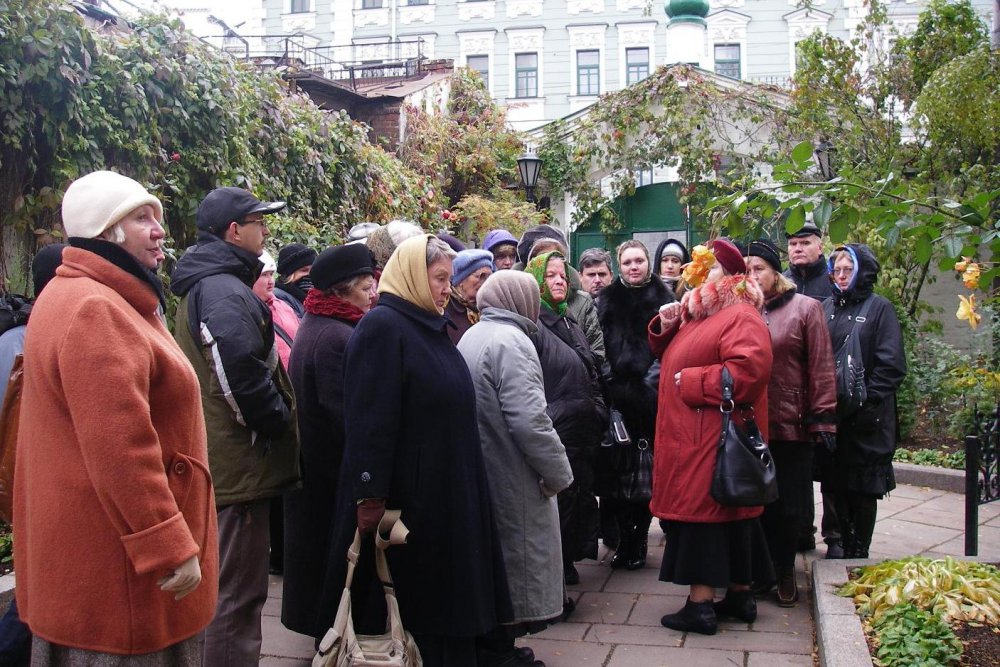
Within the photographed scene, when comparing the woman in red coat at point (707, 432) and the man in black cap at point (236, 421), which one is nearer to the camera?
the man in black cap at point (236, 421)

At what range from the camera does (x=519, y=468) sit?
4.39 meters

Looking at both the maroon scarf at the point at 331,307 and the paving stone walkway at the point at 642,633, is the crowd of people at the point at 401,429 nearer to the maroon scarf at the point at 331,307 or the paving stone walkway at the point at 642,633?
the maroon scarf at the point at 331,307

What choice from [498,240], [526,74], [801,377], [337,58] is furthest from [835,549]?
[526,74]

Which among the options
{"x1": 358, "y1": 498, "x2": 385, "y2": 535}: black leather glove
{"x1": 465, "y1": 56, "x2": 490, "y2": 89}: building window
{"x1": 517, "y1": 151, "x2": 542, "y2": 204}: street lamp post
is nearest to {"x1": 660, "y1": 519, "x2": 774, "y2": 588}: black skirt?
{"x1": 358, "y1": 498, "x2": 385, "y2": 535}: black leather glove

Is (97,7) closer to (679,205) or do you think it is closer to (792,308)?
(792,308)

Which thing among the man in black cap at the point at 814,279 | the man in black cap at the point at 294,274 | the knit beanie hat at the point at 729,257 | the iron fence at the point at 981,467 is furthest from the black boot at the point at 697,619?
the man in black cap at the point at 294,274

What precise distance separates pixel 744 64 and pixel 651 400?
3132 cm

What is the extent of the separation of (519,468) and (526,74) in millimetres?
33003

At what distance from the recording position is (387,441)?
12.2ft

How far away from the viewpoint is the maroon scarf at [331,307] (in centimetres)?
443

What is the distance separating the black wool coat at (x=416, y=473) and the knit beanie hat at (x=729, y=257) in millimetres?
1953

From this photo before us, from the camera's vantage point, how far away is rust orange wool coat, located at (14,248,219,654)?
8.64 ft

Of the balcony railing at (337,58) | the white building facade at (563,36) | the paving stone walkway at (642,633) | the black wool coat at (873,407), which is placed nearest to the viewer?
the paving stone walkway at (642,633)

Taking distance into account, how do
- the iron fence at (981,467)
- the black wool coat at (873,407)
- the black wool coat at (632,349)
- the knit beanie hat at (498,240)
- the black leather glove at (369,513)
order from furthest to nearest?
the knit beanie hat at (498,240)
the black wool coat at (632,349)
the black wool coat at (873,407)
the iron fence at (981,467)
the black leather glove at (369,513)
